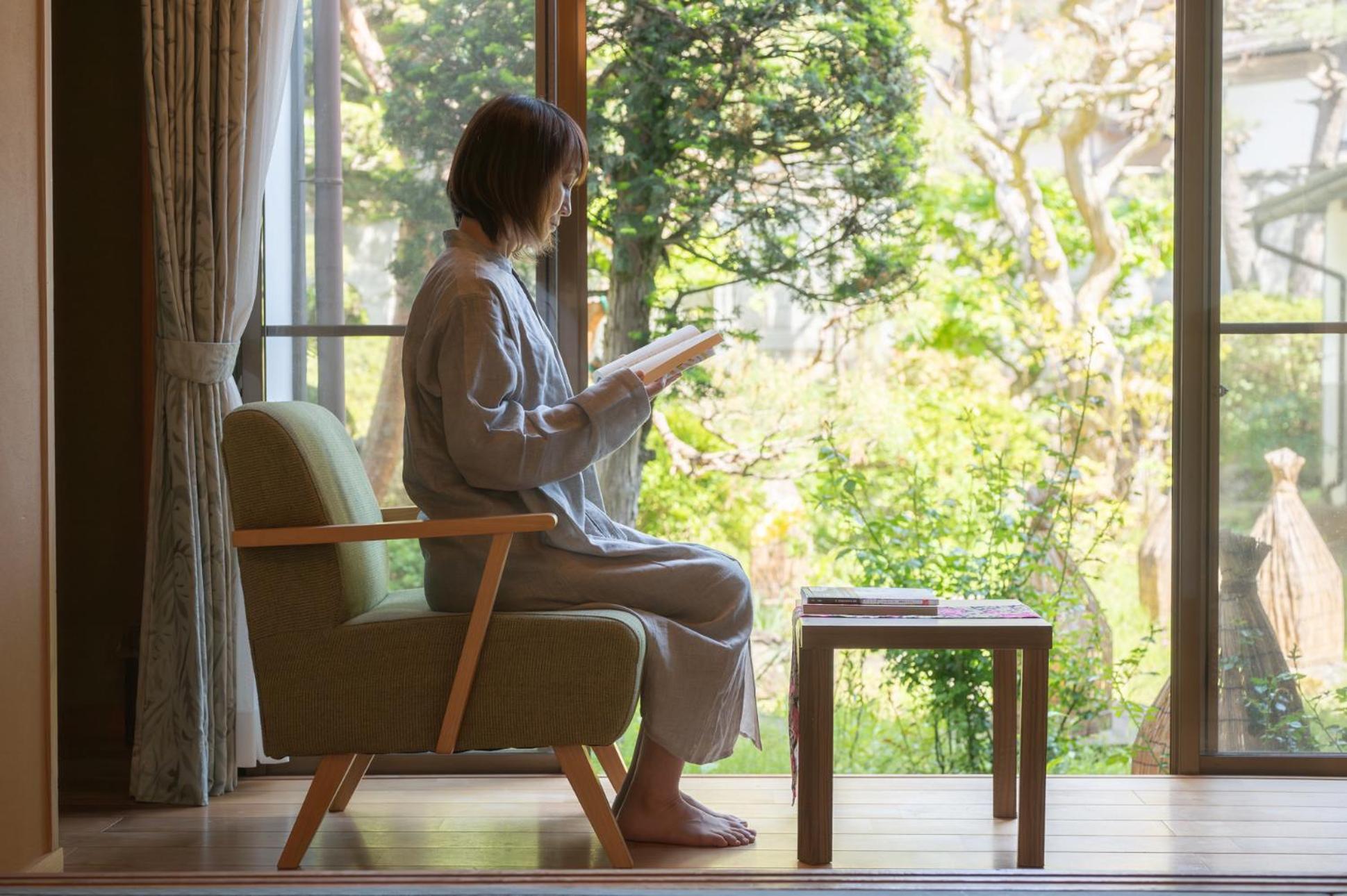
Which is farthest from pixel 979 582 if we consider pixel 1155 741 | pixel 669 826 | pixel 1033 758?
pixel 669 826

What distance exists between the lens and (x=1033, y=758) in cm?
217

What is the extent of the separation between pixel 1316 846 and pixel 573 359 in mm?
1849

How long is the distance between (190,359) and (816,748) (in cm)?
159

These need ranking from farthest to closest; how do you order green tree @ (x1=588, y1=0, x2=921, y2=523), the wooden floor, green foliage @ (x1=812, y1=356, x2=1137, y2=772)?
green tree @ (x1=588, y1=0, x2=921, y2=523)
green foliage @ (x1=812, y1=356, x2=1137, y2=772)
the wooden floor

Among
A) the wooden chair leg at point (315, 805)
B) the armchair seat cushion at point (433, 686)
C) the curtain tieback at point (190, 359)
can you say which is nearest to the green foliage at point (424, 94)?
the curtain tieback at point (190, 359)

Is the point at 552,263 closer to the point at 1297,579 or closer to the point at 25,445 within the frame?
the point at 25,445

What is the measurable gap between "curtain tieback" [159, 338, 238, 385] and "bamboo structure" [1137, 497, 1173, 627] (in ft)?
13.0

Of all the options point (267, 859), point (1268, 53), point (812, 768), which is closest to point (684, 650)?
point (812, 768)

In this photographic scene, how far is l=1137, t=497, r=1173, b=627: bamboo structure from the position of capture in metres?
5.17

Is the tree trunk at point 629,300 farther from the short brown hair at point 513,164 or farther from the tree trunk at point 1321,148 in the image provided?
the tree trunk at point 1321,148

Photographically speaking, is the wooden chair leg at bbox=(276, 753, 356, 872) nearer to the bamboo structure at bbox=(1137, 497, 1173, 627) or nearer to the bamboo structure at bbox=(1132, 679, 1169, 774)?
the bamboo structure at bbox=(1132, 679, 1169, 774)

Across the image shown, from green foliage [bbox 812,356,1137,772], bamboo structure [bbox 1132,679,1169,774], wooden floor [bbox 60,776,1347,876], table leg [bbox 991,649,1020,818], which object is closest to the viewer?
wooden floor [bbox 60,776,1347,876]

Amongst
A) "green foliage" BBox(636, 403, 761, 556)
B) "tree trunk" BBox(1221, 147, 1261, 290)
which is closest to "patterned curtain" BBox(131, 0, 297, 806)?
"tree trunk" BBox(1221, 147, 1261, 290)

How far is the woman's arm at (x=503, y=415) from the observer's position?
6.97 ft
